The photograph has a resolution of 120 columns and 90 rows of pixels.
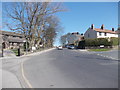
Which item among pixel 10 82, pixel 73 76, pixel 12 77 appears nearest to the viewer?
pixel 10 82

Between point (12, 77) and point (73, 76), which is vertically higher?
point (73, 76)

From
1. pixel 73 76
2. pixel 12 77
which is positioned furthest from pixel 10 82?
pixel 73 76

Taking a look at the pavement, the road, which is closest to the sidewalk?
the pavement

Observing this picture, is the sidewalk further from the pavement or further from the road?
the road

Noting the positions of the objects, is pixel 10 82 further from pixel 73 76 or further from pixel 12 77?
pixel 73 76

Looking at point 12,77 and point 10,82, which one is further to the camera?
point 12,77

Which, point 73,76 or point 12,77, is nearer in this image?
point 73,76

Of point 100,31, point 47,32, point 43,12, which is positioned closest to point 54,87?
point 43,12

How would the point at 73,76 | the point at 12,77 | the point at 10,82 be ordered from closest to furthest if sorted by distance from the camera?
the point at 10,82 → the point at 73,76 → the point at 12,77

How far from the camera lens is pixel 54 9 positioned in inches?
1258

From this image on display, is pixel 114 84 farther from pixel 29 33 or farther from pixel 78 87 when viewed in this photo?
pixel 29 33

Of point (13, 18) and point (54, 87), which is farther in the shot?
point (13, 18)

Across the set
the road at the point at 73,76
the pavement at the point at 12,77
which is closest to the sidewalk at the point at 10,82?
the pavement at the point at 12,77

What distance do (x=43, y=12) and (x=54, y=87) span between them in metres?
28.0
